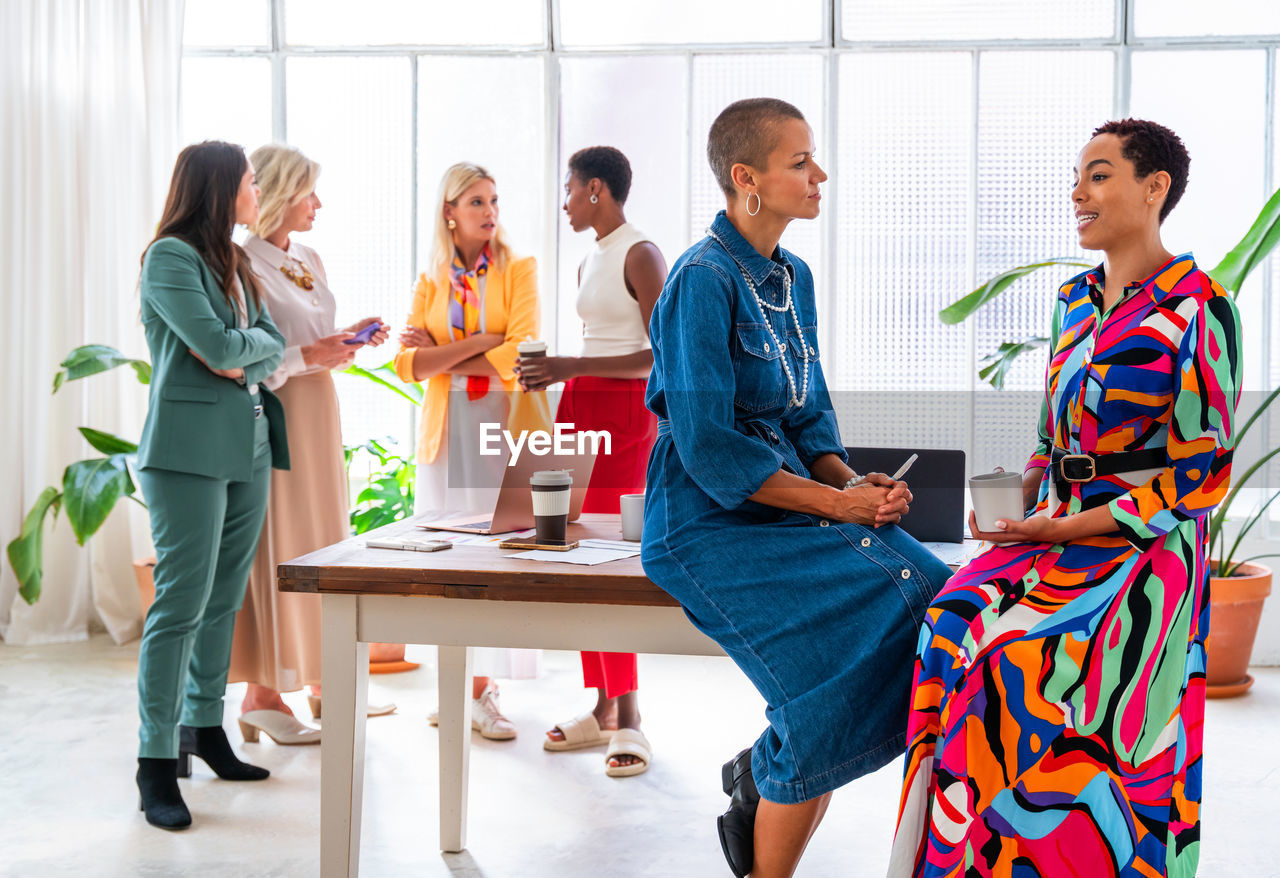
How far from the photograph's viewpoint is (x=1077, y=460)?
1.83 metres

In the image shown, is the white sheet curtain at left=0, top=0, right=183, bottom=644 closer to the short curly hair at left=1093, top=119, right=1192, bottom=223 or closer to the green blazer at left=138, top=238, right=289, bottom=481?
the green blazer at left=138, top=238, right=289, bottom=481

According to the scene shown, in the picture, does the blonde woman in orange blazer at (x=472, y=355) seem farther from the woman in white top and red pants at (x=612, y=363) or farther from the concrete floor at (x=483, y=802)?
the concrete floor at (x=483, y=802)

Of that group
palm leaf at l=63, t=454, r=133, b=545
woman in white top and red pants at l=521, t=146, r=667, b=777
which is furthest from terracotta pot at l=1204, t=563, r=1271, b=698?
palm leaf at l=63, t=454, r=133, b=545

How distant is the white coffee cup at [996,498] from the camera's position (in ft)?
5.74

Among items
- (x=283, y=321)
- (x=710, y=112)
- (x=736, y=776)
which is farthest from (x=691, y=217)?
(x=736, y=776)

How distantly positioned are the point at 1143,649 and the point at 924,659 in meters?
0.32

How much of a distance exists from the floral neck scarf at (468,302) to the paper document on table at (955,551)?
1.67m

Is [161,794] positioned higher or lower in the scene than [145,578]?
lower

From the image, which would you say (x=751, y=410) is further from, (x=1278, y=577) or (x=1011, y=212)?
(x=1278, y=577)

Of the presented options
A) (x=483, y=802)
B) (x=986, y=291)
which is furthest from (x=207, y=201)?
(x=986, y=291)

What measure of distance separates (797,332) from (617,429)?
1260mm

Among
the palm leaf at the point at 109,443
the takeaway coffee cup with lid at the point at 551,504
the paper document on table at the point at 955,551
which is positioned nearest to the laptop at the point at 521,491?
the takeaway coffee cup with lid at the point at 551,504

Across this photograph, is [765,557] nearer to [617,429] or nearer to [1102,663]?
[1102,663]

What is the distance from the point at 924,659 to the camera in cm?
168
